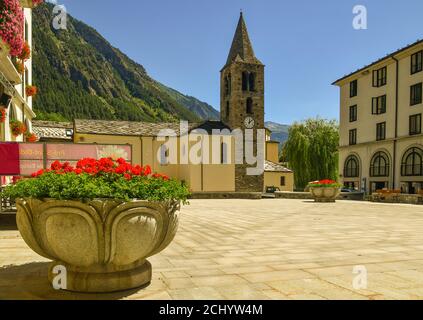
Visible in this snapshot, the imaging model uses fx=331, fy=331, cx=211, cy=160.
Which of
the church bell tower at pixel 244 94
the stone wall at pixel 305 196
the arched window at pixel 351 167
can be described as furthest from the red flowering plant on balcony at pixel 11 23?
the arched window at pixel 351 167

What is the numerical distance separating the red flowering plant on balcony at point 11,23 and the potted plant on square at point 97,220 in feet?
20.7

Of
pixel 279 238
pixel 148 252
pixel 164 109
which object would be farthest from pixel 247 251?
pixel 164 109

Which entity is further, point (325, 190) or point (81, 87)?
point (81, 87)

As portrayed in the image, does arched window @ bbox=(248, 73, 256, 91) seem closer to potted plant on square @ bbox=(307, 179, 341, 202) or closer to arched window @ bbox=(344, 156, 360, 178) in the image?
arched window @ bbox=(344, 156, 360, 178)

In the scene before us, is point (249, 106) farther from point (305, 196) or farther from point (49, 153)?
point (49, 153)

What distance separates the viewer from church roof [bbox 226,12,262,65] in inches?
1534

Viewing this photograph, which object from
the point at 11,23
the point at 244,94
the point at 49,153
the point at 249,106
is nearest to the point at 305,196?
the point at 249,106

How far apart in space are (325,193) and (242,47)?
22814mm

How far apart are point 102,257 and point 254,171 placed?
35525 mm

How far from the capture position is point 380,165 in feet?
120

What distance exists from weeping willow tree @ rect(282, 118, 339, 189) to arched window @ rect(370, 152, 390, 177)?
6926 millimetres

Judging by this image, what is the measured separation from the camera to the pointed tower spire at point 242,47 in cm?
3906
